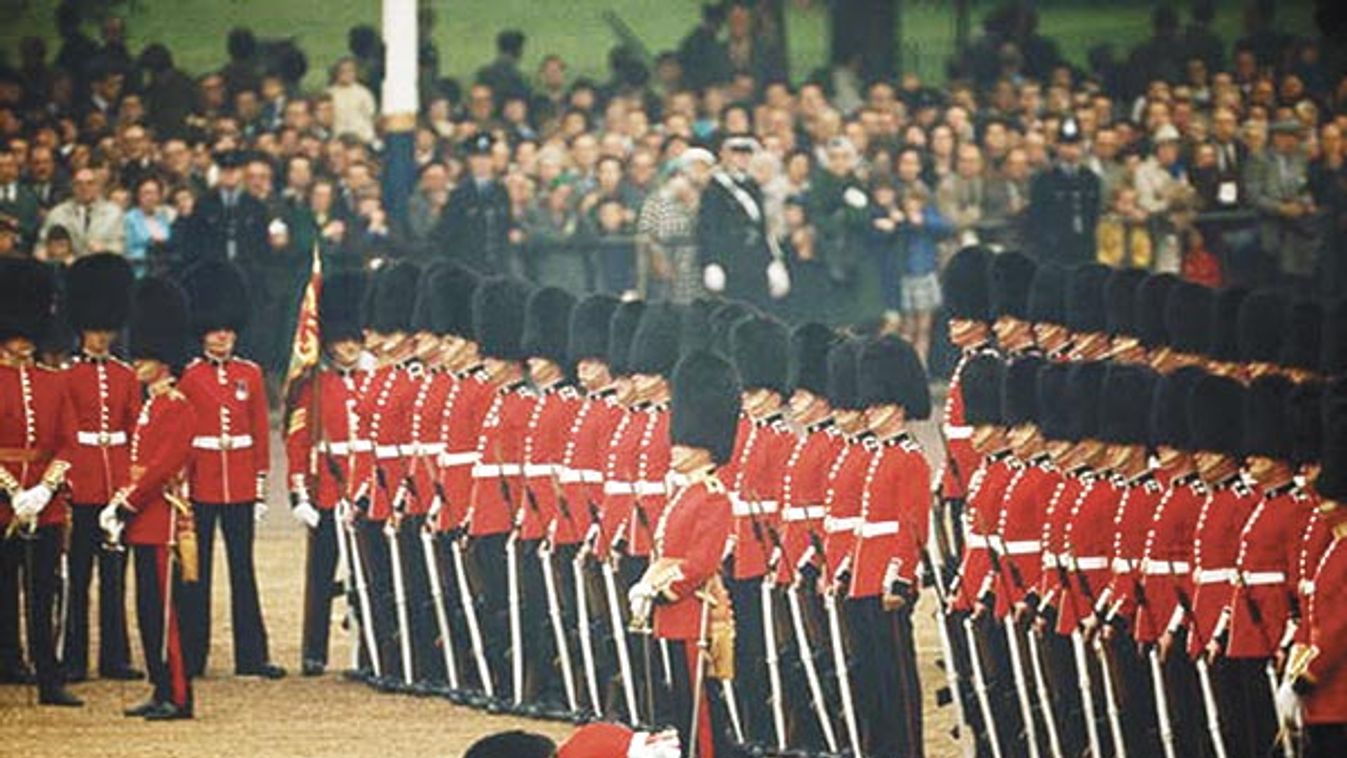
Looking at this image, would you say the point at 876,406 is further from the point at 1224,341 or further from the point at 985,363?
the point at 1224,341

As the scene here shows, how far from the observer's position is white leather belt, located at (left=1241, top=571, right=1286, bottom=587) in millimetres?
12461

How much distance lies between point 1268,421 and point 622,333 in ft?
11.4

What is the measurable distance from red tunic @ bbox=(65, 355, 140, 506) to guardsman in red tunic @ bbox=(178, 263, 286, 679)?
30 cm

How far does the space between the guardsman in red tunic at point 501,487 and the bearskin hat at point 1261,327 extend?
2.56 metres

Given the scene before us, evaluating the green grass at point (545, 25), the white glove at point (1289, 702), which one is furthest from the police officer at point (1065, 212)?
the white glove at point (1289, 702)

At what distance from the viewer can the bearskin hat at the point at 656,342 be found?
50.5ft

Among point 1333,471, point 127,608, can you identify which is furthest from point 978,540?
point 127,608

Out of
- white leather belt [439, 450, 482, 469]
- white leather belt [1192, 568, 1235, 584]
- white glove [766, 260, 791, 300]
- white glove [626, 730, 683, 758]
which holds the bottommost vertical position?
white glove [626, 730, 683, 758]

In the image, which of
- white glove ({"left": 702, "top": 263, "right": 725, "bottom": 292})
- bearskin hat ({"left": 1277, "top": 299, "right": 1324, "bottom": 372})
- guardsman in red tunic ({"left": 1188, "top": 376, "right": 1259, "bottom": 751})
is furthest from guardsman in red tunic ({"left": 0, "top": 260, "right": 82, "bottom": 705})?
white glove ({"left": 702, "top": 263, "right": 725, "bottom": 292})

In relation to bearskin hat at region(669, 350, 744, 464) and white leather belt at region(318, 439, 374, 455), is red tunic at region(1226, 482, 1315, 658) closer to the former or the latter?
bearskin hat at region(669, 350, 744, 464)

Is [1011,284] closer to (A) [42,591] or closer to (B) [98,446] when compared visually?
(B) [98,446]

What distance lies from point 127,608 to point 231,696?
89.7 inches

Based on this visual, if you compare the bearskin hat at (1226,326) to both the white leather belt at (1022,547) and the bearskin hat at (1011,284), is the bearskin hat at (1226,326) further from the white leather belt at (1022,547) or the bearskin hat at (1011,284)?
the white leather belt at (1022,547)

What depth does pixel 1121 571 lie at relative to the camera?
42.8 feet
